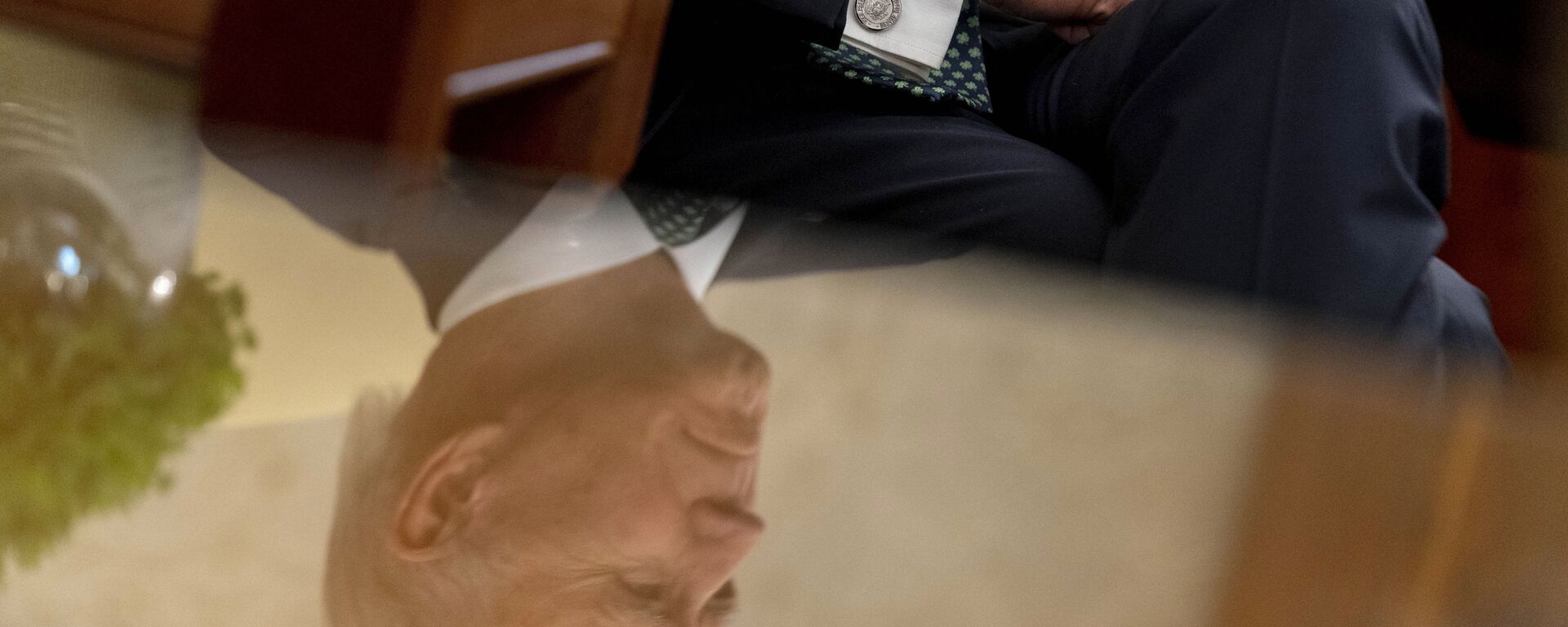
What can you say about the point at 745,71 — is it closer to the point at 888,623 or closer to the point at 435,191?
the point at 435,191

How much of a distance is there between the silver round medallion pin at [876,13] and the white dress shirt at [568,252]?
0.25 metres

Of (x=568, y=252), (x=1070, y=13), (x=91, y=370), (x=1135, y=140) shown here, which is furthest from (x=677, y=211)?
(x=1070, y=13)

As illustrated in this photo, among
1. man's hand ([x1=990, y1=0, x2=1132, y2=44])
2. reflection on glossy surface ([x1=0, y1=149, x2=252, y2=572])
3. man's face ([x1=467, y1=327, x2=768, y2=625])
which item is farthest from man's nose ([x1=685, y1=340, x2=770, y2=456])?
man's hand ([x1=990, y1=0, x2=1132, y2=44])

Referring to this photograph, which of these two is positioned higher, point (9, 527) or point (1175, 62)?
point (1175, 62)

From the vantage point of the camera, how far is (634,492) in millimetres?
269

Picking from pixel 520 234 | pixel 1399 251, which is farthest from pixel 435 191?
pixel 1399 251

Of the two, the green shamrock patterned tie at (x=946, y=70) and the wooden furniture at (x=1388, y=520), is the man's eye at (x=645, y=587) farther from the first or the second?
the green shamrock patterned tie at (x=946, y=70)

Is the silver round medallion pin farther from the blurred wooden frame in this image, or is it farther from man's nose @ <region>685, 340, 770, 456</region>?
man's nose @ <region>685, 340, 770, 456</region>

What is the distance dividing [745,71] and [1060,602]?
1.21ft

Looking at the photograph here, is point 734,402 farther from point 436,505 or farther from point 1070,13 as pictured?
point 1070,13

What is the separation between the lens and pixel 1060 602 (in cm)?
28

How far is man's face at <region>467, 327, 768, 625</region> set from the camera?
0.26 meters

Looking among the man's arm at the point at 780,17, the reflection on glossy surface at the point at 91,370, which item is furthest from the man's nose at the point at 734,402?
the man's arm at the point at 780,17

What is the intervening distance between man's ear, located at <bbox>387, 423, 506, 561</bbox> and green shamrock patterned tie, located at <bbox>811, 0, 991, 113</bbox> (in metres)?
0.35
